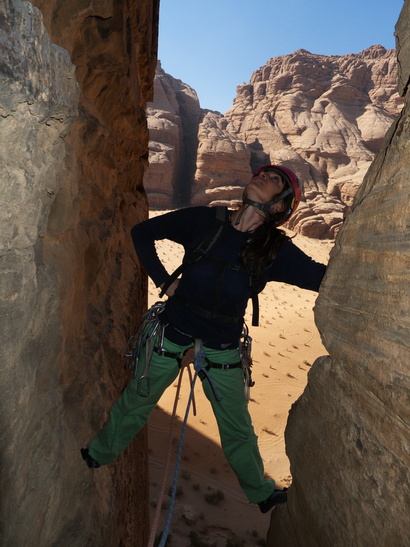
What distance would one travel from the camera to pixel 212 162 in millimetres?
35375

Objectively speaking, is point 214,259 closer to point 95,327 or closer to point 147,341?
point 147,341

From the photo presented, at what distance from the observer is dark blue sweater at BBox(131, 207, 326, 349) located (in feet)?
9.56

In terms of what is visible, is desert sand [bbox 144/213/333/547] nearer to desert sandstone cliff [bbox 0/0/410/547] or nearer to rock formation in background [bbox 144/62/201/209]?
desert sandstone cliff [bbox 0/0/410/547]

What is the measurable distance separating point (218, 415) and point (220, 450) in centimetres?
507

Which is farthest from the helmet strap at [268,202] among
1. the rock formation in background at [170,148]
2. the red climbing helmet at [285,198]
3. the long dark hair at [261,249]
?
the rock formation in background at [170,148]

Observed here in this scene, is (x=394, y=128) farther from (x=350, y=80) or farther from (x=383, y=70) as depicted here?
(x=383, y=70)

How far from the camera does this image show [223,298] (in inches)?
115

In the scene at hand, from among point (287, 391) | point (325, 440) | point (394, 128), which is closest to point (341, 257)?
point (394, 128)

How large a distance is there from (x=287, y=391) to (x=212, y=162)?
95.3 feet

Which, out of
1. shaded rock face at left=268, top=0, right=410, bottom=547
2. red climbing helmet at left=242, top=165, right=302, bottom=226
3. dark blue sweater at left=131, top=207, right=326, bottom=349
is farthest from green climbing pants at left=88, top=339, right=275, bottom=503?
red climbing helmet at left=242, top=165, right=302, bottom=226

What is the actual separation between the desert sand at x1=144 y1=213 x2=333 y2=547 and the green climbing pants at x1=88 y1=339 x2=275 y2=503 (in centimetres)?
38

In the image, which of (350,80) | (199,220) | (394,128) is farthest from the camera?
(350,80)

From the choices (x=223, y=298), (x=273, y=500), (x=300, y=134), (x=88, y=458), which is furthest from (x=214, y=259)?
(x=300, y=134)

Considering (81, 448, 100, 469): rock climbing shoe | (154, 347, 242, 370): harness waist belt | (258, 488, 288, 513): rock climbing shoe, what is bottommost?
(258, 488, 288, 513): rock climbing shoe
